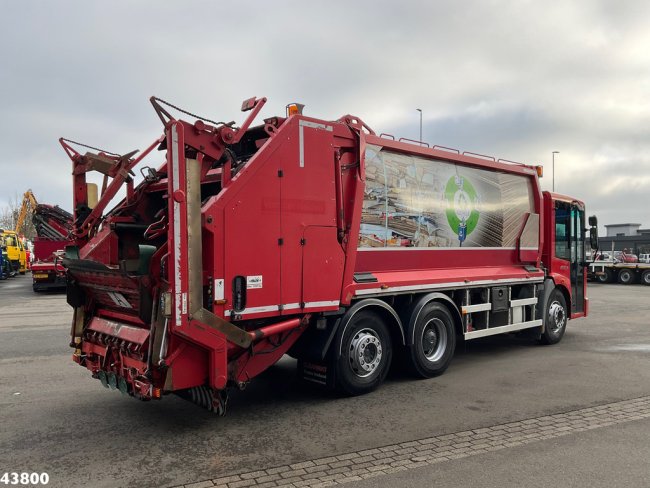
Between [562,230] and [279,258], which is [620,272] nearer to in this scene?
[562,230]

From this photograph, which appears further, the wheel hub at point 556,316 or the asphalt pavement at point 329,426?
the wheel hub at point 556,316

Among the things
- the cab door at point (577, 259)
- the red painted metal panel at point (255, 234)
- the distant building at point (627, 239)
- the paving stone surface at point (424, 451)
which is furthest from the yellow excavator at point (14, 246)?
the distant building at point (627, 239)

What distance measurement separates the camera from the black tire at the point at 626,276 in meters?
27.0

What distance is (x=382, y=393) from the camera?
6316mm

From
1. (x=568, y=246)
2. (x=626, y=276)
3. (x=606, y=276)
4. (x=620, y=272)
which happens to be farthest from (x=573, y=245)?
(x=606, y=276)

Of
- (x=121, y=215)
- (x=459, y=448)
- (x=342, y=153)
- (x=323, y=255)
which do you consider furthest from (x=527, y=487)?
(x=121, y=215)

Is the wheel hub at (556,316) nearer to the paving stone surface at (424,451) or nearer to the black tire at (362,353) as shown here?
the paving stone surface at (424,451)

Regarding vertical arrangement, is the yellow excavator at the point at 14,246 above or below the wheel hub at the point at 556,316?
above

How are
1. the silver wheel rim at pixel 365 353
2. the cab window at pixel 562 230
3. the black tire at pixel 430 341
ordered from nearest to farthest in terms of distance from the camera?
the silver wheel rim at pixel 365 353 < the black tire at pixel 430 341 < the cab window at pixel 562 230

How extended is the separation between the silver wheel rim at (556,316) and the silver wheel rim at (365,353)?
15.5 feet

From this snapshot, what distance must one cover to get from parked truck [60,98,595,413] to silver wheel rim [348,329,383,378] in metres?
0.02

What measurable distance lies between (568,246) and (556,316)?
4.76 feet

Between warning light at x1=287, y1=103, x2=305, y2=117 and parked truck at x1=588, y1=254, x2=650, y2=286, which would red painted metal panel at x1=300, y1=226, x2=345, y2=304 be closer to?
warning light at x1=287, y1=103, x2=305, y2=117

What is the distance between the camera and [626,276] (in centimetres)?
2720
